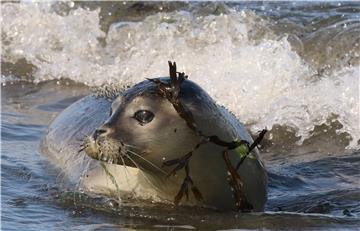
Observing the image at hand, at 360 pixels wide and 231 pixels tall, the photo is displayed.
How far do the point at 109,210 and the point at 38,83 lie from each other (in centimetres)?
→ 525

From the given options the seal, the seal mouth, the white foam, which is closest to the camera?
the seal mouth

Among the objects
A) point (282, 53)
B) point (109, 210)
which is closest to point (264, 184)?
point (109, 210)

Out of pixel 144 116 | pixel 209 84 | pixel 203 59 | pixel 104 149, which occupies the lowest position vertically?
pixel 104 149

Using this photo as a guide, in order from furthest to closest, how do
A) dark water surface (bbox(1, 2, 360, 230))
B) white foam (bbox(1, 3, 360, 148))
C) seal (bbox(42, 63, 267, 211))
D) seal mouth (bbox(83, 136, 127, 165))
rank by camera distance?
white foam (bbox(1, 3, 360, 148)) < dark water surface (bbox(1, 2, 360, 230)) < seal (bbox(42, 63, 267, 211)) < seal mouth (bbox(83, 136, 127, 165))

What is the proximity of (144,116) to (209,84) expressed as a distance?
403cm

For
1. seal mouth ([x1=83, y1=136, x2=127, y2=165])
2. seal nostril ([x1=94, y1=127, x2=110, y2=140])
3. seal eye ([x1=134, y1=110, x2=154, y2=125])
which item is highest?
seal eye ([x1=134, y1=110, x2=154, y2=125])

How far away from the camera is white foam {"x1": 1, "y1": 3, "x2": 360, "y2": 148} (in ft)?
23.6

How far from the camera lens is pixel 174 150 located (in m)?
4.20

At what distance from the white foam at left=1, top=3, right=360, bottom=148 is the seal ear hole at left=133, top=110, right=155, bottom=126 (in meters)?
Result: 2.55

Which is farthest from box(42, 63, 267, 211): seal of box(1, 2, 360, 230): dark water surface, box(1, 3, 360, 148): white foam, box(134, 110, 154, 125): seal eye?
box(1, 3, 360, 148): white foam

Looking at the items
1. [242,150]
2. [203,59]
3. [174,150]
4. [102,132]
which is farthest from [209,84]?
[102,132]

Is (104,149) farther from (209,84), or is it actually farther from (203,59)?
(203,59)

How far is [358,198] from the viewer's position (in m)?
4.75

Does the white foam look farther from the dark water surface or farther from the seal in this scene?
the seal
